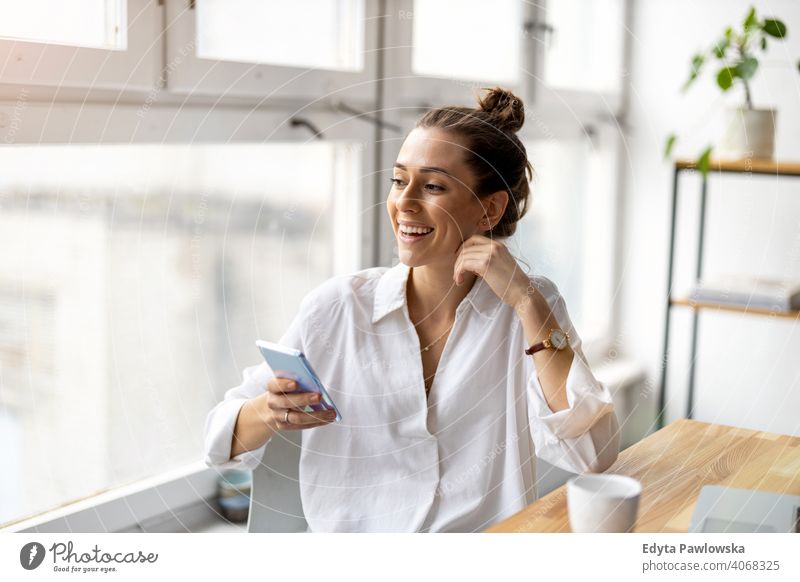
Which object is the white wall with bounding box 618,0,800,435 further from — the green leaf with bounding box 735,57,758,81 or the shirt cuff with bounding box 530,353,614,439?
the shirt cuff with bounding box 530,353,614,439

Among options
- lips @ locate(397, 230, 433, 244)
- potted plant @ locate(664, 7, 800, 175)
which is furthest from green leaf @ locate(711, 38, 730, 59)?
lips @ locate(397, 230, 433, 244)

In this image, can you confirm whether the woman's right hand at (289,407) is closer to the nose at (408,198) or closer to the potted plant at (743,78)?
→ the nose at (408,198)

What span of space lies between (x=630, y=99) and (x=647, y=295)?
355 mm

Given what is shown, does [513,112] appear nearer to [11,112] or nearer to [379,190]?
[379,190]

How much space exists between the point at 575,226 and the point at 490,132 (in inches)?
13.3

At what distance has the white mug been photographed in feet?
2.49

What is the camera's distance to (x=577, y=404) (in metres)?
0.85

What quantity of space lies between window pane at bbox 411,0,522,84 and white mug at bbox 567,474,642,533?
48cm

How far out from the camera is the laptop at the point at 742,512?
86 centimetres

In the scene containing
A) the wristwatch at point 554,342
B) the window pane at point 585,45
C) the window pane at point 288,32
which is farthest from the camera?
the window pane at point 585,45

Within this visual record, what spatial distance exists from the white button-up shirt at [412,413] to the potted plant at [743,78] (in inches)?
A: 22.8

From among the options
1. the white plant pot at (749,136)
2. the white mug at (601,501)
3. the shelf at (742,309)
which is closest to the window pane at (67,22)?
the white mug at (601,501)

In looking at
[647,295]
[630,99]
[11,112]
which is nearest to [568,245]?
[630,99]
